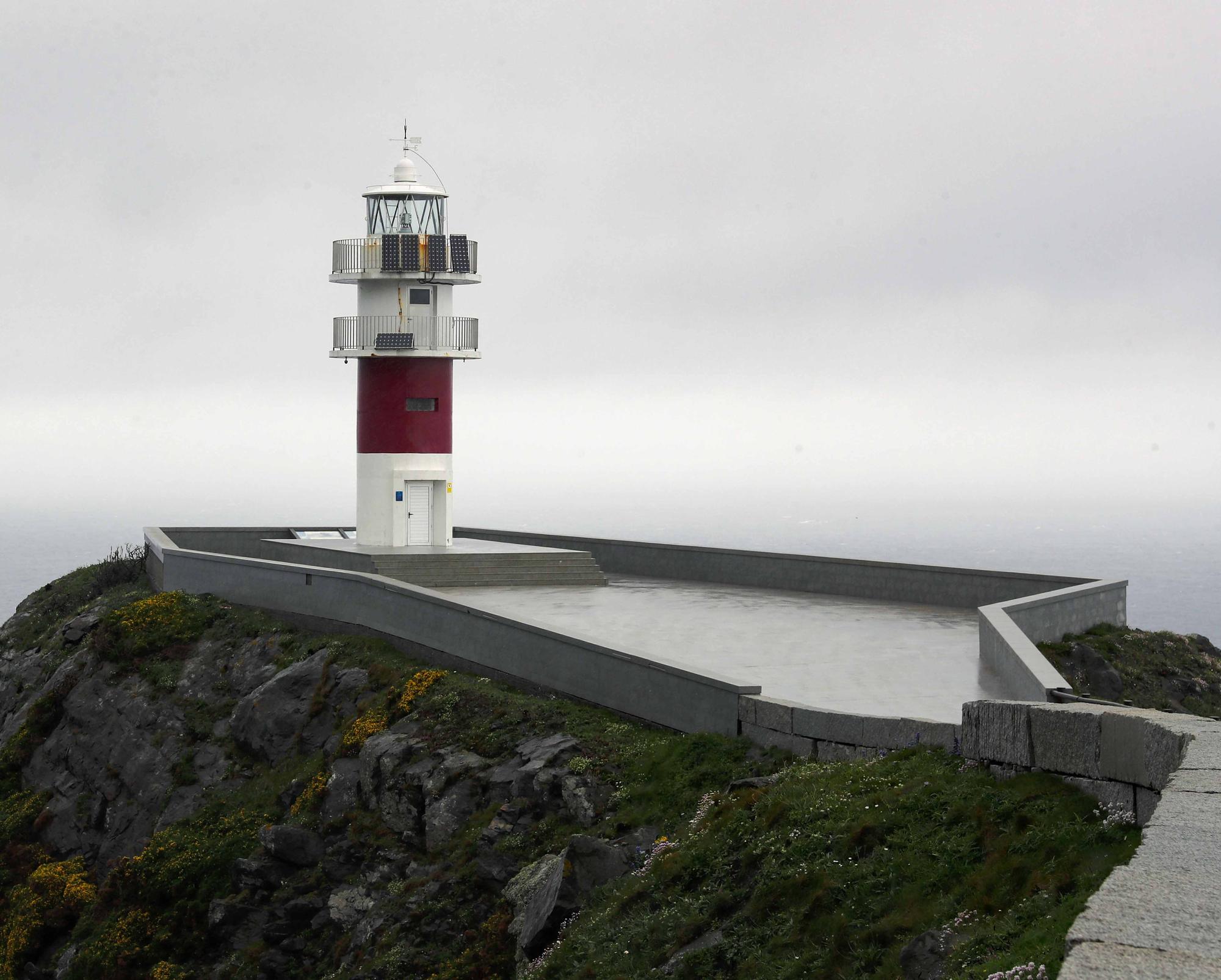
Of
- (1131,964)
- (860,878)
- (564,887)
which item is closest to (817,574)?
(564,887)

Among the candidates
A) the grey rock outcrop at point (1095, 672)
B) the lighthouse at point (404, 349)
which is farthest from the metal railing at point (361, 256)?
the grey rock outcrop at point (1095, 672)

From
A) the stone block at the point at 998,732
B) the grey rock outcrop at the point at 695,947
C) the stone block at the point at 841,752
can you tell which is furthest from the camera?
the stone block at the point at 841,752

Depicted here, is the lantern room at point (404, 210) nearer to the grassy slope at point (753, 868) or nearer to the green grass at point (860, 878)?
the grassy slope at point (753, 868)

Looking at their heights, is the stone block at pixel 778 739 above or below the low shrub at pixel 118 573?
below

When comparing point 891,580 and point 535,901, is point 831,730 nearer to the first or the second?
point 535,901

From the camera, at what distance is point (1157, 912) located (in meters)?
4.46

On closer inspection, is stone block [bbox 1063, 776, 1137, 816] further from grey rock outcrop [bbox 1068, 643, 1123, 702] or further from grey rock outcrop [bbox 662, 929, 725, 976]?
grey rock outcrop [bbox 1068, 643, 1123, 702]

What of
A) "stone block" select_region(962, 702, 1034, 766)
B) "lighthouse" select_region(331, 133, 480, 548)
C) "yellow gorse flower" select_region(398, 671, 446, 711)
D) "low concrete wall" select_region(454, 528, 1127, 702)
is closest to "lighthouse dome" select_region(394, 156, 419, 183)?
"lighthouse" select_region(331, 133, 480, 548)

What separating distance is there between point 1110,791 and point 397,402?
21.0 metres

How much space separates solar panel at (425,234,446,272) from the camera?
26.9m

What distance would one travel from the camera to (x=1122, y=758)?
7.55 m

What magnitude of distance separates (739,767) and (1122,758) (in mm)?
4729

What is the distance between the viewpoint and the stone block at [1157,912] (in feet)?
13.7

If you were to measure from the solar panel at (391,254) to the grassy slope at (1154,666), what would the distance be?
14.8m
